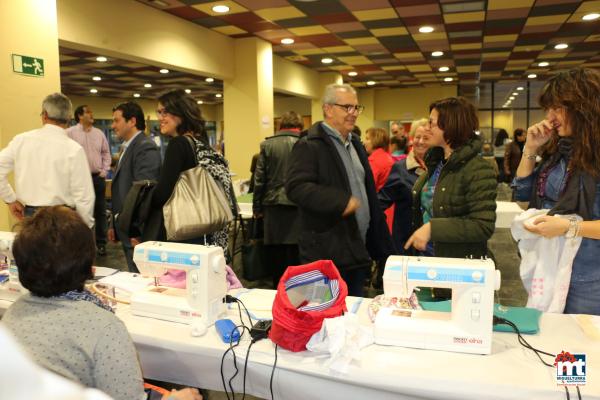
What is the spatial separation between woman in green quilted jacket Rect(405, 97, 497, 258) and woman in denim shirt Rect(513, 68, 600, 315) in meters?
0.23

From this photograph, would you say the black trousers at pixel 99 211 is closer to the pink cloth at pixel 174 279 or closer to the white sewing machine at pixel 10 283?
the white sewing machine at pixel 10 283

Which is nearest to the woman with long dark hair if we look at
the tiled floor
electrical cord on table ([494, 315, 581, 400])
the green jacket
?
the green jacket

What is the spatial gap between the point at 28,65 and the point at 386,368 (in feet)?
10.2

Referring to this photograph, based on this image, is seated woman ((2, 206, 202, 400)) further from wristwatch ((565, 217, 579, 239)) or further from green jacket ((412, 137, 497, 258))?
wristwatch ((565, 217, 579, 239))

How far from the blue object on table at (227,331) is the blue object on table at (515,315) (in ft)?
2.01

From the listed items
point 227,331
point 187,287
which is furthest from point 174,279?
point 227,331

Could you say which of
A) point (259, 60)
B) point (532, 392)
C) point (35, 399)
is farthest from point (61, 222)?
point (259, 60)

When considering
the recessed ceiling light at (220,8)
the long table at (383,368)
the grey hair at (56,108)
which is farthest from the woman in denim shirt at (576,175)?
the recessed ceiling light at (220,8)

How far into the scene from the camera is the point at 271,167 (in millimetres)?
3854

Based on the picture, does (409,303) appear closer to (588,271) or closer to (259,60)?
(588,271)

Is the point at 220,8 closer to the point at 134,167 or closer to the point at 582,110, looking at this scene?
the point at 134,167

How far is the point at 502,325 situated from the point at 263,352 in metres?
0.74

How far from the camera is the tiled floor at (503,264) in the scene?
3.90 metres

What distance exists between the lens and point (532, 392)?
116 cm
